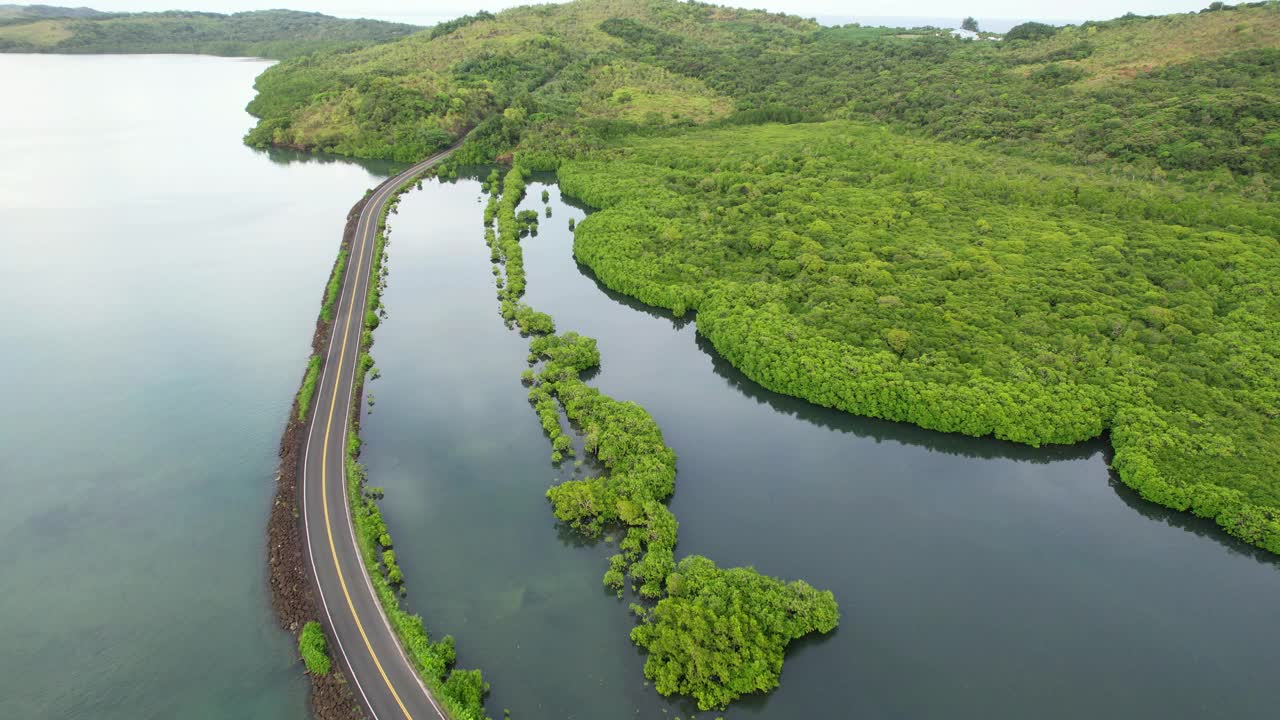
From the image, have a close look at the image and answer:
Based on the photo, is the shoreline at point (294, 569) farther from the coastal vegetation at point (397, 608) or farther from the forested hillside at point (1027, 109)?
the forested hillside at point (1027, 109)

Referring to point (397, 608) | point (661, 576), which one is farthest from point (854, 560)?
point (397, 608)

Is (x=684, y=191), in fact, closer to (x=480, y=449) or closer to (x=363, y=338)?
(x=363, y=338)

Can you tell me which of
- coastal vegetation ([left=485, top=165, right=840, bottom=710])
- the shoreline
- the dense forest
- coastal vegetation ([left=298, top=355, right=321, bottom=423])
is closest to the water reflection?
the dense forest

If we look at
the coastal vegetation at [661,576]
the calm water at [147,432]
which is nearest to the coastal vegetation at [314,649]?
the calm water at [147,432]

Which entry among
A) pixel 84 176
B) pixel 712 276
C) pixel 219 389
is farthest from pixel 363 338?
pixel 84 176

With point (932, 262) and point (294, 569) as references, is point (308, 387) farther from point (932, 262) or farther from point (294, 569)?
point (932, 262)

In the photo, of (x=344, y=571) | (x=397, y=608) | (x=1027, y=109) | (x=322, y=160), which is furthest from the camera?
(x=322, y=160)

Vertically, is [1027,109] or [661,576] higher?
[1027,109]
